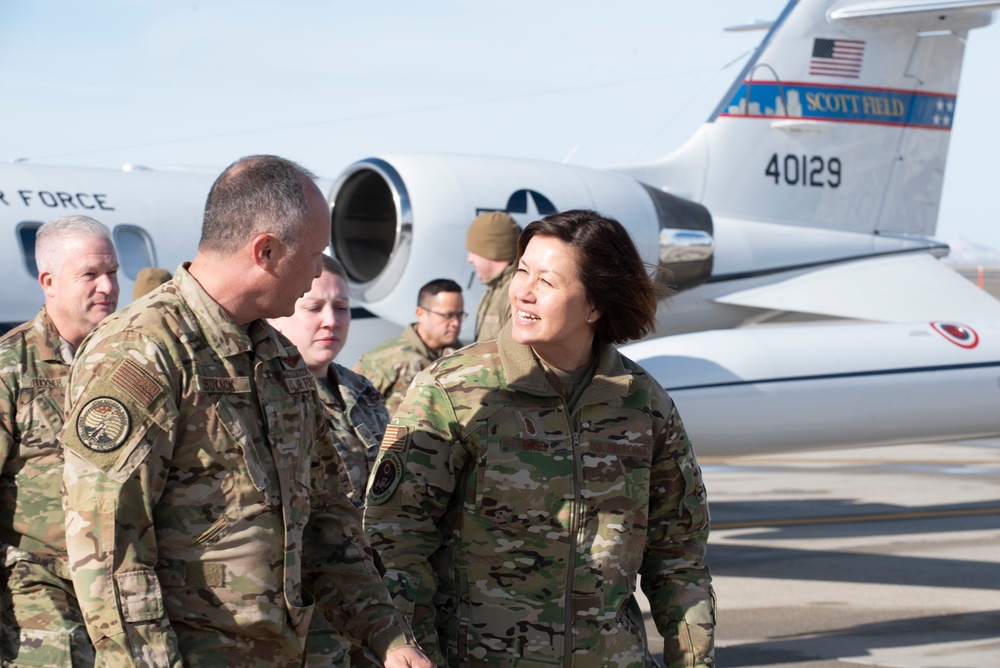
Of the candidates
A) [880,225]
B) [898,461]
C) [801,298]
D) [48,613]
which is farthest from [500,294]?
[898,461]

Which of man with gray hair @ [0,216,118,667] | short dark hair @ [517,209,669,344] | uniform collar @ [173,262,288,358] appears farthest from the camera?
short dark hair @ [517,209,669,344]

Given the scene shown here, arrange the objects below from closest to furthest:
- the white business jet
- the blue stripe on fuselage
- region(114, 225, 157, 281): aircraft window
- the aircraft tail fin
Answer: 1. the white business jet
2. region(114, 225, 157, 281): aircraft window
3. the aircraft tail fin
4. the blue stripe on fuselage

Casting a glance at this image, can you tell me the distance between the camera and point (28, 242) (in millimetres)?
8070

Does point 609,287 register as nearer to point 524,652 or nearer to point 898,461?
point 524,652

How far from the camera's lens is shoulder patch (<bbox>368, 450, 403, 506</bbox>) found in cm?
273

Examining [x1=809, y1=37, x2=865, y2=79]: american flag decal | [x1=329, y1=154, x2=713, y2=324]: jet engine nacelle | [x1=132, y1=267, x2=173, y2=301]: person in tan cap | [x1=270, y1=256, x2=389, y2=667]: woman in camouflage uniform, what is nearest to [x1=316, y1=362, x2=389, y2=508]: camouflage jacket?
[x1=270, y1=256, x2=389, y2=667]: woman in camouflage uniform

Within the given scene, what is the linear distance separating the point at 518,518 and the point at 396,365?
9.01 ft

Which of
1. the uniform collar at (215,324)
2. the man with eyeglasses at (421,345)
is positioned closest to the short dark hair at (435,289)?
the man with eyeglasses at (421,345)

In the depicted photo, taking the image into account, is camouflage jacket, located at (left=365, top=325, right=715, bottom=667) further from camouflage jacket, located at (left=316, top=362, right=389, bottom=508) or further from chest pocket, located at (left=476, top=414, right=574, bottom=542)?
camouflage jacket, located at (left=316, top=362, right=389, bottom=508)

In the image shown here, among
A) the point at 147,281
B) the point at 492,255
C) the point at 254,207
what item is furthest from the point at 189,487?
the point at 147,281

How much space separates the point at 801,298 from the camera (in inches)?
436

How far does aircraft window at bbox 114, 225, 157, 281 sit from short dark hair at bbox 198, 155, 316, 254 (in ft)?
21.2

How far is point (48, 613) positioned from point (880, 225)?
1135 cm

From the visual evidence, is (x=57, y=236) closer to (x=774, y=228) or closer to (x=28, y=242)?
(x=28, y=242)
